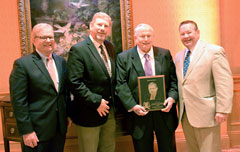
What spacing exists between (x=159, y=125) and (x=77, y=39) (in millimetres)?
1874

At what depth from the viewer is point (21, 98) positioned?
233cm

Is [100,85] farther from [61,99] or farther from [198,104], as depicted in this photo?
[198,104]

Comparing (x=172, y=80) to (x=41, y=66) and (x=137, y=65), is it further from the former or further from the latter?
(x=41, y=66)

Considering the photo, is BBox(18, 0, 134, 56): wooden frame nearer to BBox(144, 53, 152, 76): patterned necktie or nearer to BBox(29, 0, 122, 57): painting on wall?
BBox(29, 0, 122, 57): painting on wall

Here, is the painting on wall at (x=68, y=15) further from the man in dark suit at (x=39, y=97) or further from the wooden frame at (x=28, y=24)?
the man in dark suit at (x=39, y=97)

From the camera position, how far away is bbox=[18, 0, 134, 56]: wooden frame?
12.0ft

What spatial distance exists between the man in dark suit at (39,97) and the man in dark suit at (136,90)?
0.70 m

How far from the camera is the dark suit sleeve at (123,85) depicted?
269 cm

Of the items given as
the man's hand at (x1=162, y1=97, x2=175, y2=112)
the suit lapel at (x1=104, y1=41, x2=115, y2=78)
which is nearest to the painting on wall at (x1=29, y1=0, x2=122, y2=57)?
the suit lapel at (x1=104, y1=41, x2=115, y2=78)


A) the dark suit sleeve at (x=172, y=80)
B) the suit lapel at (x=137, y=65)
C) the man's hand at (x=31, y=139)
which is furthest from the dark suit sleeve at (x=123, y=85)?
the man's hand at (x=31, y=139)

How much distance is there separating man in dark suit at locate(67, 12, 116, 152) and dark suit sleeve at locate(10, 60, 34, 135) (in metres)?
0.47

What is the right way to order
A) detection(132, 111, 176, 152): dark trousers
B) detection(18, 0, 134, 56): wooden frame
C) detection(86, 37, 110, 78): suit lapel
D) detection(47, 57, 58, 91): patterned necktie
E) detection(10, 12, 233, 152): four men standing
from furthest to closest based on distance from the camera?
detection(18, 0, 134, 56): wooden frame
detection(132, 111, 176, 152): dark trousers
detection(86, 37, 110, 78): suit lapel
detection(47, 57, 58, 91): patterned necktie
detection(10, 12, 233, 152): four men standing

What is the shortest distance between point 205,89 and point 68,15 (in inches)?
89.6

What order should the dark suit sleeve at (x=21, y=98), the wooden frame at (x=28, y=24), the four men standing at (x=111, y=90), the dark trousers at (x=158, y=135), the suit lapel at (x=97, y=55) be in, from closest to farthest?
the dark suit sleeve at (x=21, y=98), the four men standing at (x=111, y=90), the suit lapel at (x=97, y=55), the dark trousers at (x=158, y=135), the wooden frame at (x=28, y=24)
